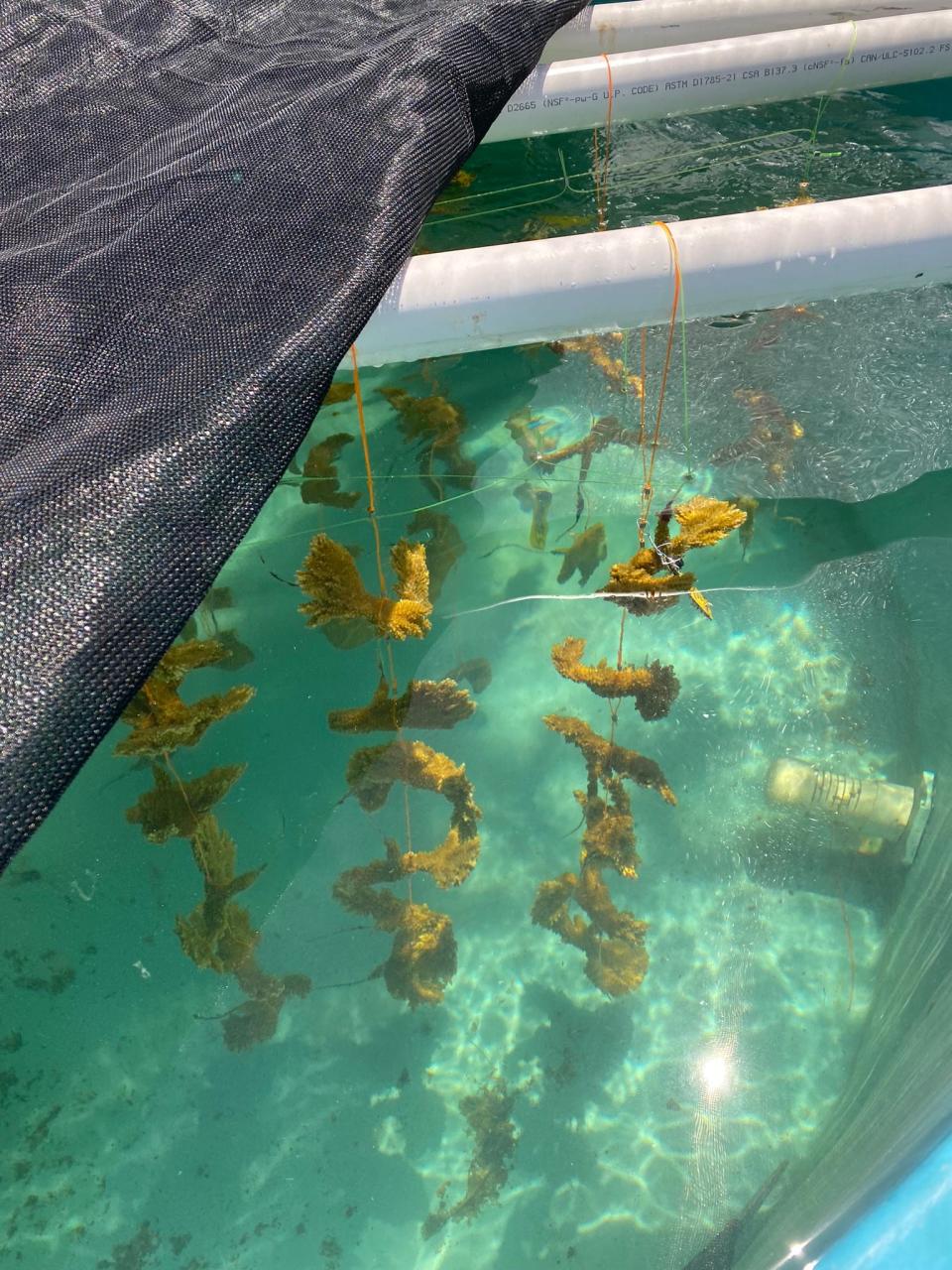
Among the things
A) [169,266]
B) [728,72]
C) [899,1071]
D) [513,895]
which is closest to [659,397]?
[728,72]

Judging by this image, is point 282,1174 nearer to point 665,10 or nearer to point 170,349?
point 170,349

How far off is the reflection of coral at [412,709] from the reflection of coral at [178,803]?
0.48m

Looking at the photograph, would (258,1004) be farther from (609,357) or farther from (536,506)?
(609,357)

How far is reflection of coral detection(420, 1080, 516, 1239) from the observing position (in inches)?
105

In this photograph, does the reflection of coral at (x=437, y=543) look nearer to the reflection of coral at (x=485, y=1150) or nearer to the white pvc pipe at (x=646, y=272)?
the white pvc pipe at (x=646, y=272)

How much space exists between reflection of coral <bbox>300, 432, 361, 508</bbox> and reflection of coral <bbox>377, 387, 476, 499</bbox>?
14.6 inches

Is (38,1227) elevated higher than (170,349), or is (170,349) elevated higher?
(170,349)

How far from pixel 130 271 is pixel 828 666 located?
9.87 feet

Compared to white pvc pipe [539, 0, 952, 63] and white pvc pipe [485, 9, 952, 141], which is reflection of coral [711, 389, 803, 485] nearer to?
white pvc pipe [485, 9, 952, 141]

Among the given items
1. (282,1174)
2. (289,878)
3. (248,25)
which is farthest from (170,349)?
(282,1174)

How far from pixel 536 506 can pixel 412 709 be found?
130 cm

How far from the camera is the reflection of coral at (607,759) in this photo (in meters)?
3.36

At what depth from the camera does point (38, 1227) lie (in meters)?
2.62

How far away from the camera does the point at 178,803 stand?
3166mm
